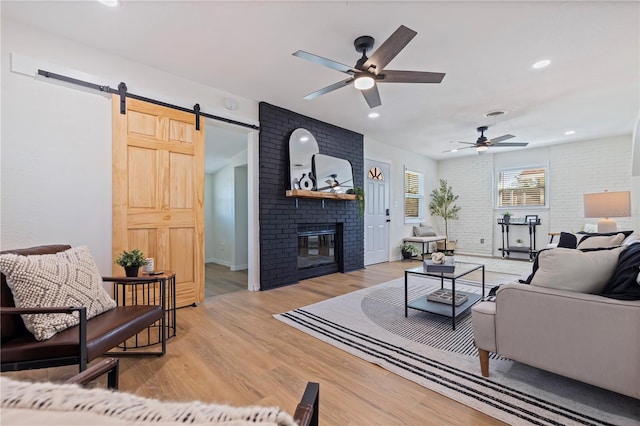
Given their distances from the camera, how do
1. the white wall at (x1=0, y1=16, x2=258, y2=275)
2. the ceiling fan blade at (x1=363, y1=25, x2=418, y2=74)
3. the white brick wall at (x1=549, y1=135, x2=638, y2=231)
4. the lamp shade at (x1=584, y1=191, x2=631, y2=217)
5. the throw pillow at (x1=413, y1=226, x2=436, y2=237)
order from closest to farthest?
the ceiling fan blade at (x1=363, y1=25, x2=418, y2=74)
the white wall at (x1=0, y1=16, x2=258, y2=275)
the lamp shade at (x1=584, y1=191, x2=631, y2=217)
the white brick wall at (x1=549, y1=135, x2=638, y2=231)
the throw pillow at (x1=413, y1=226, x2=436, y2=237)

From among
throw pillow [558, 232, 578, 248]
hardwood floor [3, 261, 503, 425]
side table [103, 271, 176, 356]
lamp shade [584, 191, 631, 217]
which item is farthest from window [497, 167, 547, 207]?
side table [103, 271, 176, 356]

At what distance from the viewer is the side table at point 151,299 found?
7.17ft

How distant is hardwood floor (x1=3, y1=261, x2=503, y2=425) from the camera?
156 centimetres

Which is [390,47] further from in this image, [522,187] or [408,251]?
[522,187]

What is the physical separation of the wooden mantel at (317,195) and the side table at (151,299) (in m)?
2.05

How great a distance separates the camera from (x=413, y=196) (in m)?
7.57

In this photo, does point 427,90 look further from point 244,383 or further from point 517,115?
point 244,383


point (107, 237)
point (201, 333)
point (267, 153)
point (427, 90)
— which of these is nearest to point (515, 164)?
point (427, 90)

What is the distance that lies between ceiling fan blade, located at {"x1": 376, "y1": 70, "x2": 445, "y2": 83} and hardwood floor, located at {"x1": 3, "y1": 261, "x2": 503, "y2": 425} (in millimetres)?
2404

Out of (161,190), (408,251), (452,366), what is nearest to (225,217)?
(161,190)

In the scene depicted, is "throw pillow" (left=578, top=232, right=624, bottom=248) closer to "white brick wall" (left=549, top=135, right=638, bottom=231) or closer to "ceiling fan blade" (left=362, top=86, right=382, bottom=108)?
"ceiling fan blade" (left=362, top=86, right=382, bottom=108)

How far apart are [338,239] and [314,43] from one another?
344 centimetres

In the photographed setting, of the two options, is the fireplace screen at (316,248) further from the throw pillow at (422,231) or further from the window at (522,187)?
the window at (522,187)

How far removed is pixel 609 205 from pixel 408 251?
3522 millimetres
